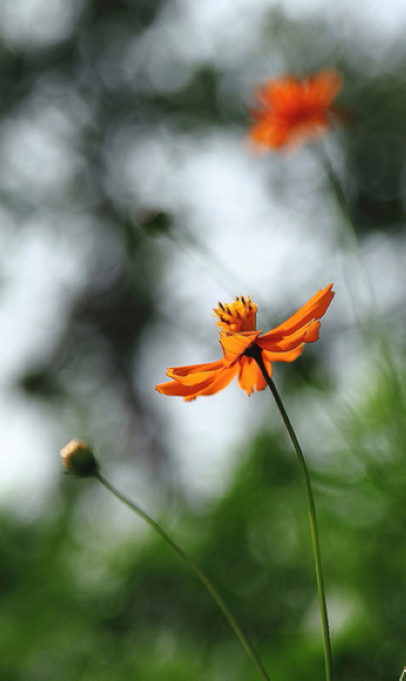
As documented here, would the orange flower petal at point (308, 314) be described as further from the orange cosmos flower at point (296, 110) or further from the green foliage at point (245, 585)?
the orange cosmos flower at point (296, 110)

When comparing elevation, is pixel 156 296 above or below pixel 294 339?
above

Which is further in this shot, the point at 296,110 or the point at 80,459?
the point at 296,110

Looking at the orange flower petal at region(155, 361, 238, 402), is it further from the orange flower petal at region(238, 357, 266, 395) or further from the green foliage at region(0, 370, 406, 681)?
the green foliage at region(0, 370, 406, 681)

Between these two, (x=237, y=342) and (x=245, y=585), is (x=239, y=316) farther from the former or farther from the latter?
(x=245, y=585)

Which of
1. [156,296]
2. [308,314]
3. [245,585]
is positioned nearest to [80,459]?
[308,314]

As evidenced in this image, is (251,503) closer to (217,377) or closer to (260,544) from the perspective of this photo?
(260,544)

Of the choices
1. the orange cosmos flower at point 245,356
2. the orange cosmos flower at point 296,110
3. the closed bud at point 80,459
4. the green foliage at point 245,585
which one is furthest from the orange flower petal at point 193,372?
the orange cosmos flower at point 296,110
